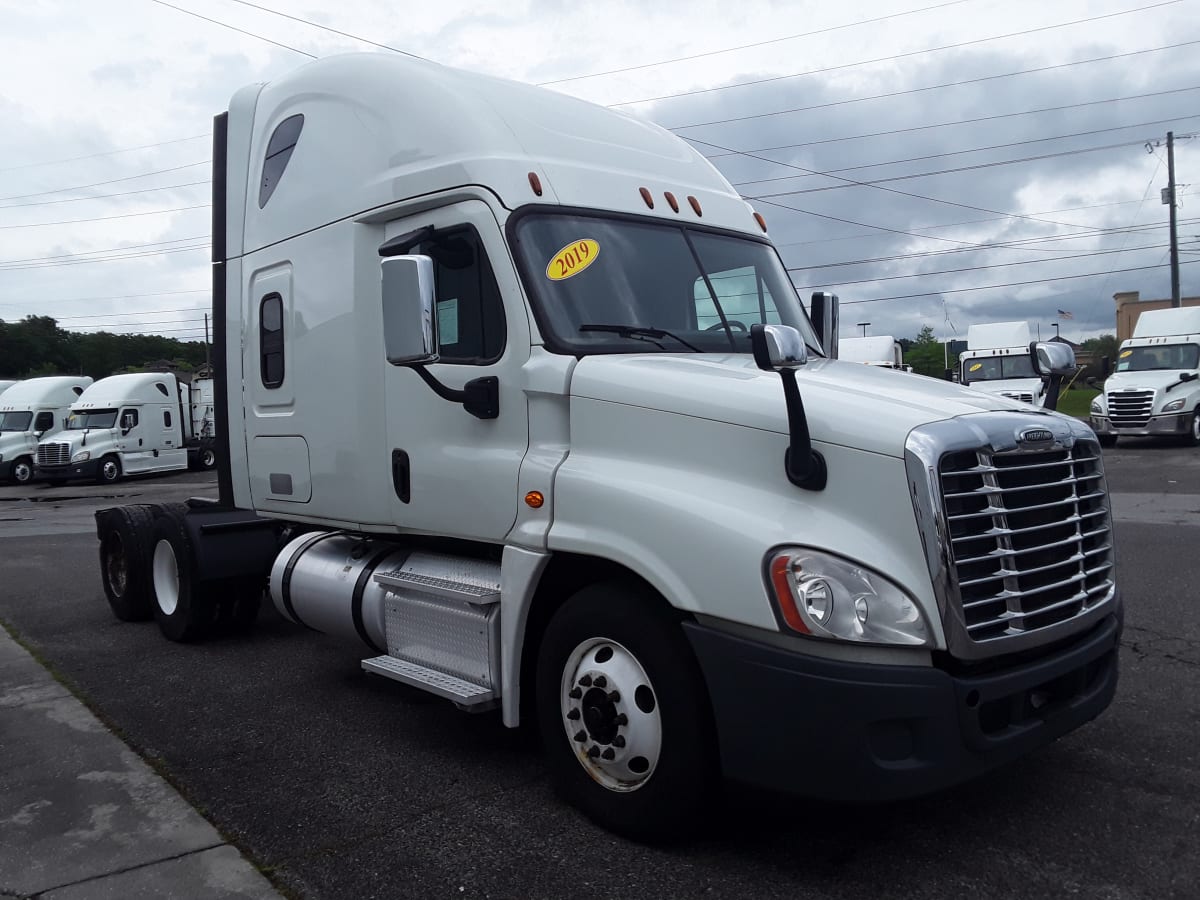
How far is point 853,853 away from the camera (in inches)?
145

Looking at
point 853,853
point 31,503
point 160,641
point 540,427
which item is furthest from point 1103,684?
point 31,503

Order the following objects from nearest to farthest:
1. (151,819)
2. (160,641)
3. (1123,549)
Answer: (151,819), (160,641), (1123,549)

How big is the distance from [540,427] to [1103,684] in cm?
249

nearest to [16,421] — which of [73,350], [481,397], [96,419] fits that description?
[96,419]


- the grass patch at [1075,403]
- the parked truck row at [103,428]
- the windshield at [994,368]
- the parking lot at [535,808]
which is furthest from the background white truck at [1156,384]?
the parked truck row at [103,428]

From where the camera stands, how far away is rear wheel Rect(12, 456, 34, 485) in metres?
31.0

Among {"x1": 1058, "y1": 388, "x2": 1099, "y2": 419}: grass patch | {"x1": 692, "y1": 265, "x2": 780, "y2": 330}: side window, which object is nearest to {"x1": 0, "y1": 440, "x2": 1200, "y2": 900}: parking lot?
{"x1": 692, "y1": 265, "x2": 780, "y2": 330}: side window

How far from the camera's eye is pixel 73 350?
301ft

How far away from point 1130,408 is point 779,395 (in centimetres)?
2293

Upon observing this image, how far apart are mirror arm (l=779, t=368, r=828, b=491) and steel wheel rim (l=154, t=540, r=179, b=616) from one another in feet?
18.1

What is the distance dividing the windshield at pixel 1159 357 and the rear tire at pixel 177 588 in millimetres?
23733

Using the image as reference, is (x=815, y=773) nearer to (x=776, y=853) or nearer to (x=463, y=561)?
(x=776, y=853)

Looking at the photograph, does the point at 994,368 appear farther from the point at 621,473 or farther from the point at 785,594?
the point at 785,594

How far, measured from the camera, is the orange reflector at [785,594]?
10.5ft
